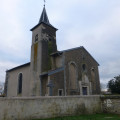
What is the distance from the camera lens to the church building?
17.0 meters

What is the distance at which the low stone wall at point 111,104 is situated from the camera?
450 inches

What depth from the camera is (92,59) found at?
74.9ft

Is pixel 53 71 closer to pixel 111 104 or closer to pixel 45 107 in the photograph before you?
pixel 111 104

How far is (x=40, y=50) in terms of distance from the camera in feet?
67.3

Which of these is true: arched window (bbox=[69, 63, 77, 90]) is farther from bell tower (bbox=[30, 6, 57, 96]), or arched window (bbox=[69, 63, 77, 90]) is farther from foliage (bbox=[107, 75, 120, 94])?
foliage (bbox=[107, 75, 120, 94])

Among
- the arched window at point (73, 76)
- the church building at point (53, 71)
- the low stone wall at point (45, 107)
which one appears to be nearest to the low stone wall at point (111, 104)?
the low stone wall at point (45, 107)

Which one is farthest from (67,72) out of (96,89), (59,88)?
(96,89)

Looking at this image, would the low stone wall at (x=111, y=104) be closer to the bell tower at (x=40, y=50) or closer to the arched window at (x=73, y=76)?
the arched window at (x=73, y=76)

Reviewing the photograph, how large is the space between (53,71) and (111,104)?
7452 mm

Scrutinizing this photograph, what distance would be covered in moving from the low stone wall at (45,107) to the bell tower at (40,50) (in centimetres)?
886

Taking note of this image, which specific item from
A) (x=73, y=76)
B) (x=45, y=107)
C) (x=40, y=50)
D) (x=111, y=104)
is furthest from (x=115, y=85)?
(x=45, y=107)

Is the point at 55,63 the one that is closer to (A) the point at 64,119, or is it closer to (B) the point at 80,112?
(B) the point at 80,112

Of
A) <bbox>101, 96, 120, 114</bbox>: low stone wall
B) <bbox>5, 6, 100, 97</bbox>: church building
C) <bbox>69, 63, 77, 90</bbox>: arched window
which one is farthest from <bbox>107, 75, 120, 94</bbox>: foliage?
<bbox>101, 96, 120, 114</bbox>: low stone wall

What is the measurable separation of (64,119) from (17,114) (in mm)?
2803
